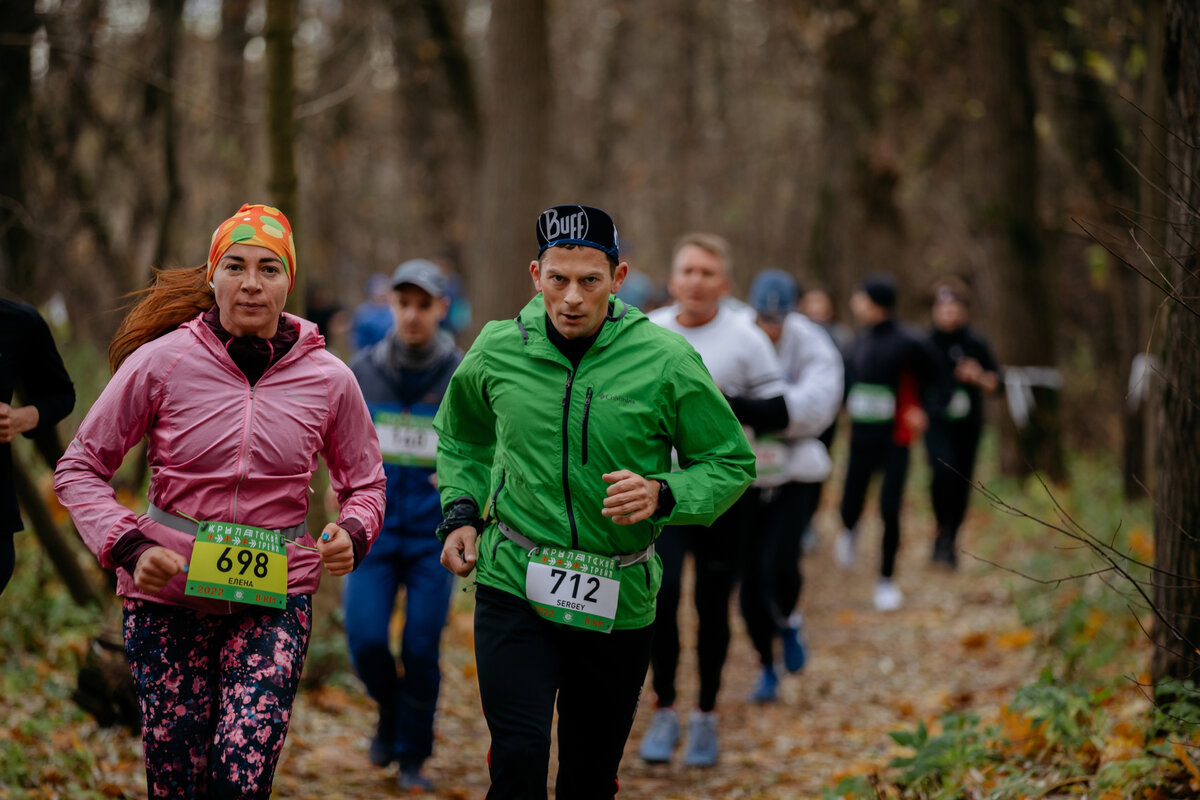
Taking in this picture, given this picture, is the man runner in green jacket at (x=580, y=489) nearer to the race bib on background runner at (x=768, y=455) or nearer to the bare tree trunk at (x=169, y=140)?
the race bib on background runner at (x=768, y=455)

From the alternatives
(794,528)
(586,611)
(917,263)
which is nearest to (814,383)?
(794,528)

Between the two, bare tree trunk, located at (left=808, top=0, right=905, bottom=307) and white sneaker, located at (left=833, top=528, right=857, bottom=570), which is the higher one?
bare tree trunk, located at (left=808, top=0, right=905, bottom=307)

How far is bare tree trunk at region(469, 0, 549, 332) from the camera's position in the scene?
35.2 ft

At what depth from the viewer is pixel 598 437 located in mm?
3904

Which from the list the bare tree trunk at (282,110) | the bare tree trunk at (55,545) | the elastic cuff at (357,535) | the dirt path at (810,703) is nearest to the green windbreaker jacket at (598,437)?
the elastic cuff at (357,535)

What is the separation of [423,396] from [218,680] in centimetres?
248

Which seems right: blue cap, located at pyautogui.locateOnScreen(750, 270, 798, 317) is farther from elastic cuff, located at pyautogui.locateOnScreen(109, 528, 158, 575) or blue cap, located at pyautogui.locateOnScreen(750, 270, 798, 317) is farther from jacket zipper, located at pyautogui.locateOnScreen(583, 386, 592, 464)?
elastic cuff, located at pyautogui.locateOnScreen(109, 528, 158, 575)

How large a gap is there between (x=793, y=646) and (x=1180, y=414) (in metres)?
3.76

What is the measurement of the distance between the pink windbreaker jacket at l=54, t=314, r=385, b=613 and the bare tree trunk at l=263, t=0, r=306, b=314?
2.88m

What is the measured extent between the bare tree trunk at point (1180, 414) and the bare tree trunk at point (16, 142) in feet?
20.9

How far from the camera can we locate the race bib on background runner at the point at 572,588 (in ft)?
12.6

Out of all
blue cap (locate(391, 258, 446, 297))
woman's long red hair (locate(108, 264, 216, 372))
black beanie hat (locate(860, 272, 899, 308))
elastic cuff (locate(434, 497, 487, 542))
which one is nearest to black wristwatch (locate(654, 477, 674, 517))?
elastic cuff (locate(434, 497, 487, 542))

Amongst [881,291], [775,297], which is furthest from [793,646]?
[881,291]

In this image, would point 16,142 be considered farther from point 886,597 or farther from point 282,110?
point 886,597
